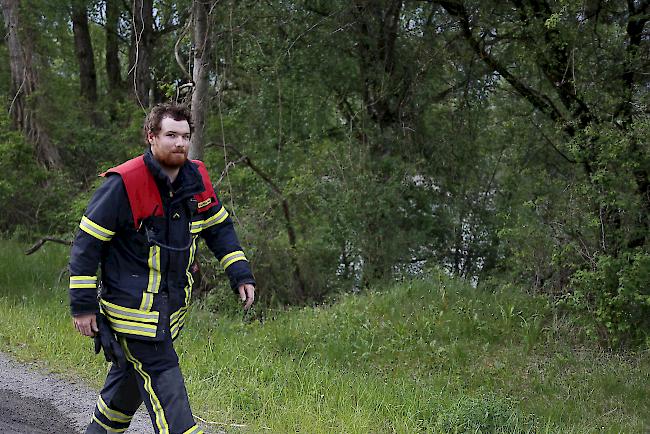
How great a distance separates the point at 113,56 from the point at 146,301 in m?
16.3

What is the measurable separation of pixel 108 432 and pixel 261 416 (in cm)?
144

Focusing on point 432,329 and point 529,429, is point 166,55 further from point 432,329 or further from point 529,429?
point 529,429

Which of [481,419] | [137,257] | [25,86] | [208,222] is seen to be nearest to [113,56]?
[25,86]

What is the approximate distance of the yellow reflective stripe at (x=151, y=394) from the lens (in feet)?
11.6

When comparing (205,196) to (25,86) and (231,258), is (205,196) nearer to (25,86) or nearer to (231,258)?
(231,258)

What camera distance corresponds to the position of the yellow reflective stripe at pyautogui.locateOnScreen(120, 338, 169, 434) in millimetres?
3525

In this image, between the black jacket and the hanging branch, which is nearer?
the black jacket

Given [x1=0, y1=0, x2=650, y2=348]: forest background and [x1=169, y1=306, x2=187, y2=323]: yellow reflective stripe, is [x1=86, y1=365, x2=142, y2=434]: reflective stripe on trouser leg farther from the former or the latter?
[x1=0, y1=0, x2=650, y2=348]: forest background

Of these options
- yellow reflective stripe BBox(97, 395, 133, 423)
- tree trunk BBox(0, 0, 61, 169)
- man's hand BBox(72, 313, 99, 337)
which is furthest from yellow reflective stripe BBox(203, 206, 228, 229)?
tree trunk BBox(0, 0, 61, 169)

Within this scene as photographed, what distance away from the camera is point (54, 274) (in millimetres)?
10891

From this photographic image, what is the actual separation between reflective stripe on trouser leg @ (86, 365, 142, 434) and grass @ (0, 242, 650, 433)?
3.89 ft

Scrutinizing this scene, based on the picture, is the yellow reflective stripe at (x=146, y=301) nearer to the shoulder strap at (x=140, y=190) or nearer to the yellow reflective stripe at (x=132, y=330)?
the yellow reflective stripe at (x=132, y=330)

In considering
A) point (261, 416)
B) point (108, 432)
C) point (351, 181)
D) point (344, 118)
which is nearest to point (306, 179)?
point (351, 181)

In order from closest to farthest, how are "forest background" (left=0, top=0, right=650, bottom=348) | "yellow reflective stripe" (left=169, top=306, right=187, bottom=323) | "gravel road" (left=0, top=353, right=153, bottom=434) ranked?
"yellow reflective stripe" (left=169, top=306, right=187, bottom=323) → "gravel road" (left=0, top=353, right=153, bottom=434) → "forest background" (left=0, top=0, right=650, bottom=348)
